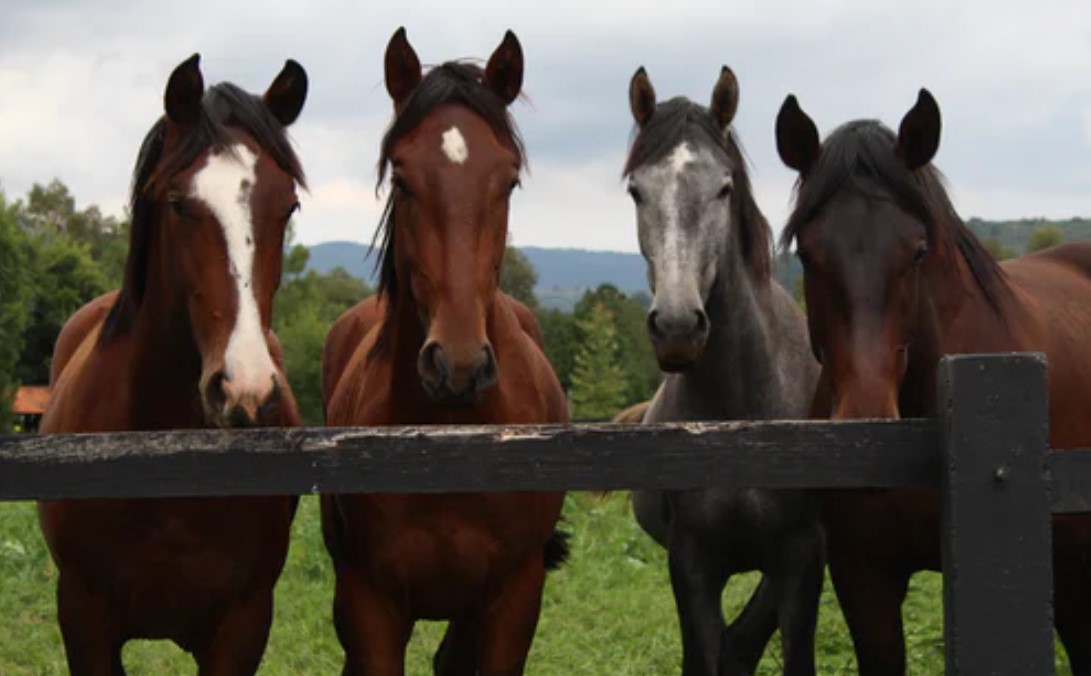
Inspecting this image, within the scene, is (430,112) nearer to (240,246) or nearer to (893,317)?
(240,246)

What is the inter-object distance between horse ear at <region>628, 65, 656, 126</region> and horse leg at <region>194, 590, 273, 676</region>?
8.40 ft

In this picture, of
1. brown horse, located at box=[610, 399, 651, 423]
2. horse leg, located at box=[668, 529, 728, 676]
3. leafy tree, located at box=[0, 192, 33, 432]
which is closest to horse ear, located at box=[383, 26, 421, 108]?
horse leg, located at box=[668, 529, 728, 676]

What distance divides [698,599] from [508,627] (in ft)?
Answer: 4.01

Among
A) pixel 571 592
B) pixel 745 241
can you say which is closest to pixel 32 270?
pixel 571 592

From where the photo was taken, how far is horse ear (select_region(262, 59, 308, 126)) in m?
4.41

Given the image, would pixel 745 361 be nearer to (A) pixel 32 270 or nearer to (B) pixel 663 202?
(B) pixel 663 202

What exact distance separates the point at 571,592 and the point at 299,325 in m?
51.7

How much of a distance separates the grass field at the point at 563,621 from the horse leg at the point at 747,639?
2.87ft

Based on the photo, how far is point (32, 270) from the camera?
4819 centimetres

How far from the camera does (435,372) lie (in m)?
3.72

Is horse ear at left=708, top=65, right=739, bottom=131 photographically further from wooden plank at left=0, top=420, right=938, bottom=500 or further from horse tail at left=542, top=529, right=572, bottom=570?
wooden plank at left=0, top=420, right=938, bottom=500

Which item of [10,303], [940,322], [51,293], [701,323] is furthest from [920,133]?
[51,293]

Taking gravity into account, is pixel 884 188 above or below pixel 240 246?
above

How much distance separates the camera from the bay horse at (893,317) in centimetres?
410
